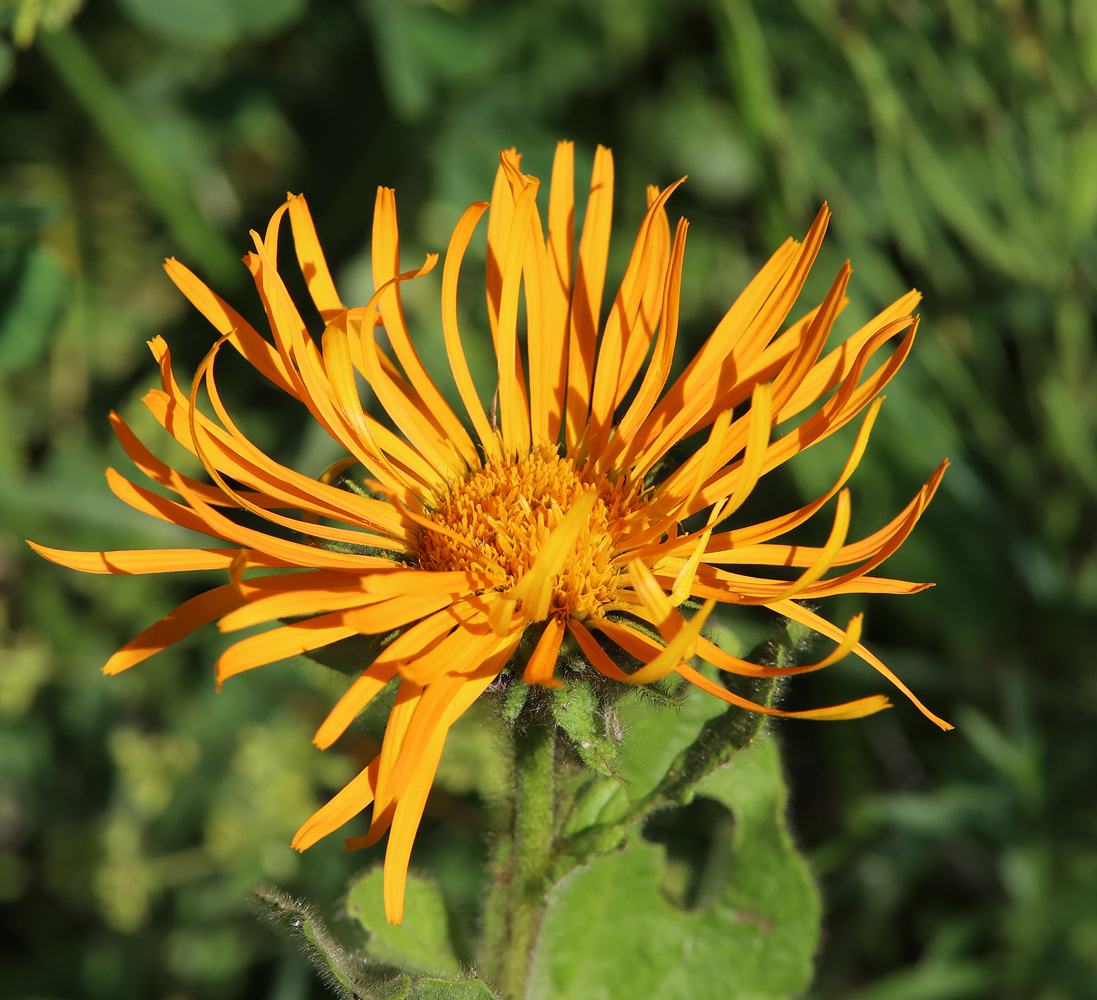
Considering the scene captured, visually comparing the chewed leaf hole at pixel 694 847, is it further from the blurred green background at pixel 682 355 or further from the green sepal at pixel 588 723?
the green sepal at pixel 588 723

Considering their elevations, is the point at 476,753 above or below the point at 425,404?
below

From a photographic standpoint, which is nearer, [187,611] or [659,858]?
[187,611]

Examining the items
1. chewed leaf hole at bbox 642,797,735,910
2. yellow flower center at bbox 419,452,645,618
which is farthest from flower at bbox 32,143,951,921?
chewed leaf hole at bbox 642,797,735,910

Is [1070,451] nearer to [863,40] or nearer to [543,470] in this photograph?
[863,40]

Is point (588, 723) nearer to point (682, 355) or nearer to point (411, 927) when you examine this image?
point (411, 927)

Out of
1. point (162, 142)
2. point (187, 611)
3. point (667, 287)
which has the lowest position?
point (187, 611)

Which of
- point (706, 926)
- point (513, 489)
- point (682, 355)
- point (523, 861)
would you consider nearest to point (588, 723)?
point (523, 861)

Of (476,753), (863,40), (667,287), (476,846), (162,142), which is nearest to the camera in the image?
(667,287)

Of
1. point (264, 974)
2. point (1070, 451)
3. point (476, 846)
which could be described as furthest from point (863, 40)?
point (264, 974)
